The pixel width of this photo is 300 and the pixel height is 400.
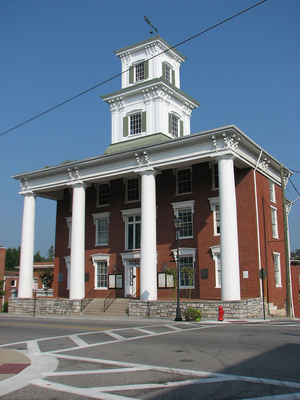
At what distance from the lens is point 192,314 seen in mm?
24359

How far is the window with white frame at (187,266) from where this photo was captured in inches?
1204

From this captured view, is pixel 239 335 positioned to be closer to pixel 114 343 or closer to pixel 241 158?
pixel 114 343

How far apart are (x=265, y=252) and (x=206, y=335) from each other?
1462 cm

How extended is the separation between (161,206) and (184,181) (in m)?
2.59

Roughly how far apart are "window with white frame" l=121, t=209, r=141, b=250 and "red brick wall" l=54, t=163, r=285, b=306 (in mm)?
398

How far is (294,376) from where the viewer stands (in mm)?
8906

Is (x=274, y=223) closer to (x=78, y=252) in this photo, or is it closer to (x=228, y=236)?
(x=228, y=236)

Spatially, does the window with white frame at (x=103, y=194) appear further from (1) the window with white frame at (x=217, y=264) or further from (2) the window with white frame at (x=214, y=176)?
(1) the window with white frame at (x=217, y=264)

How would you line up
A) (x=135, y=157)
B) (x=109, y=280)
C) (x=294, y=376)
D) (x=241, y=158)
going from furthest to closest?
(x=109, y=280) → (x=135, y=157) → (x=241, y=158) → (x=294, y=376)

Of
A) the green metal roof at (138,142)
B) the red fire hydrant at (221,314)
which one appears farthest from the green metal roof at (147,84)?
the red fire hydrant at (221,314)

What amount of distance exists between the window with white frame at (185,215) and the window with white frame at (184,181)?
1009mm

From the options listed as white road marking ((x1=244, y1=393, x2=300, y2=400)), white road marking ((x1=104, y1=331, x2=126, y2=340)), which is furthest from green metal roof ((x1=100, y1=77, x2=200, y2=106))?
white road marking ((x1=244, y1=393, x2=300, y2=400))

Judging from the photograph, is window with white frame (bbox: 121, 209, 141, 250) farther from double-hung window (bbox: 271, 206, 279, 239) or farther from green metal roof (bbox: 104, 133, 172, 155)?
double-hung window (bbox: 271, 206, 279, 239)

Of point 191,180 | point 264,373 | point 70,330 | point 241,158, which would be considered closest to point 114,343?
point 70,330
